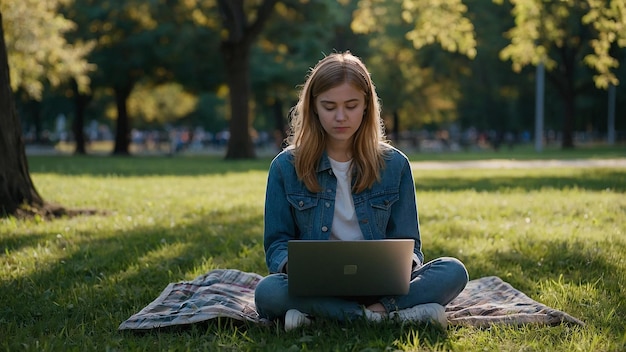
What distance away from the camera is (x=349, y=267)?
11.8 feet

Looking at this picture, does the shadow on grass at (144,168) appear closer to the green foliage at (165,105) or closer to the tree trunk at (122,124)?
the tree trunk at (122,124)

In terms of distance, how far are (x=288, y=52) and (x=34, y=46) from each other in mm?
14517

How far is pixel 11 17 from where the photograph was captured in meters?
21.6

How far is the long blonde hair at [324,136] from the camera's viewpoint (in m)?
4.10

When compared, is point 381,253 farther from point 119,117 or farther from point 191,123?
point 191,123

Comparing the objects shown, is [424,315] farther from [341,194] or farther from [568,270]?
[568,270]

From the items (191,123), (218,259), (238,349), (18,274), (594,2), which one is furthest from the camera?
(191,123)

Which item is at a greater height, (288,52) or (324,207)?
(288,52)

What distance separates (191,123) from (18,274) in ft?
266

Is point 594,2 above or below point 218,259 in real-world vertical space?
above

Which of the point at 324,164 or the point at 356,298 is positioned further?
the point at 324,164

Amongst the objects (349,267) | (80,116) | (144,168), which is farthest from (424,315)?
(80,116)

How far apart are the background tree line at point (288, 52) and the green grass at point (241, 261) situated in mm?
1922

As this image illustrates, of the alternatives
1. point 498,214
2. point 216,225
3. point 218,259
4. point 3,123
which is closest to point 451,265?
point 218,259
